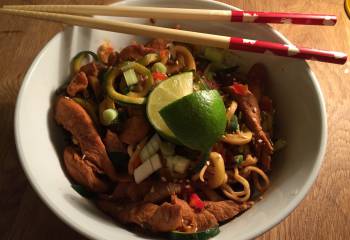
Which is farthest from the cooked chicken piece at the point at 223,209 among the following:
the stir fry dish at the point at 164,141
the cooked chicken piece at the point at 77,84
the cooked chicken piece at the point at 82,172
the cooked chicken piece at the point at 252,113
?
the cooked chicken piece at the point at 77,84

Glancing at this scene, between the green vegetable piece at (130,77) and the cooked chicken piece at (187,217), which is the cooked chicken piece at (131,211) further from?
the green vegetable piece at (130,77)

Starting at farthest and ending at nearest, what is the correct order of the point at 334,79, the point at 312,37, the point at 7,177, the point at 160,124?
the point at 312,37 < the point at 334,79 < the point at 7,177 < the point at 160,124

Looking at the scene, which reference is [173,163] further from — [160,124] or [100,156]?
[100,156]

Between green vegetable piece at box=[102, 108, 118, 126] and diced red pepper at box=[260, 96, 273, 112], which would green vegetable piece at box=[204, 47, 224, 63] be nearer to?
diced red pepper at box=[260, 96, 273, 112]

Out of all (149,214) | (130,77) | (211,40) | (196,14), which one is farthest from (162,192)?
(196,14)

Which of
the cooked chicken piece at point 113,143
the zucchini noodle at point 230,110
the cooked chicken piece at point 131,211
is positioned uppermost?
the zucchini noodle at point 230,110

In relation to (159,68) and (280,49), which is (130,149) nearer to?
(159,68)

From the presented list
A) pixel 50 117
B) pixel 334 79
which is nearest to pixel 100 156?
pixel 50 117
